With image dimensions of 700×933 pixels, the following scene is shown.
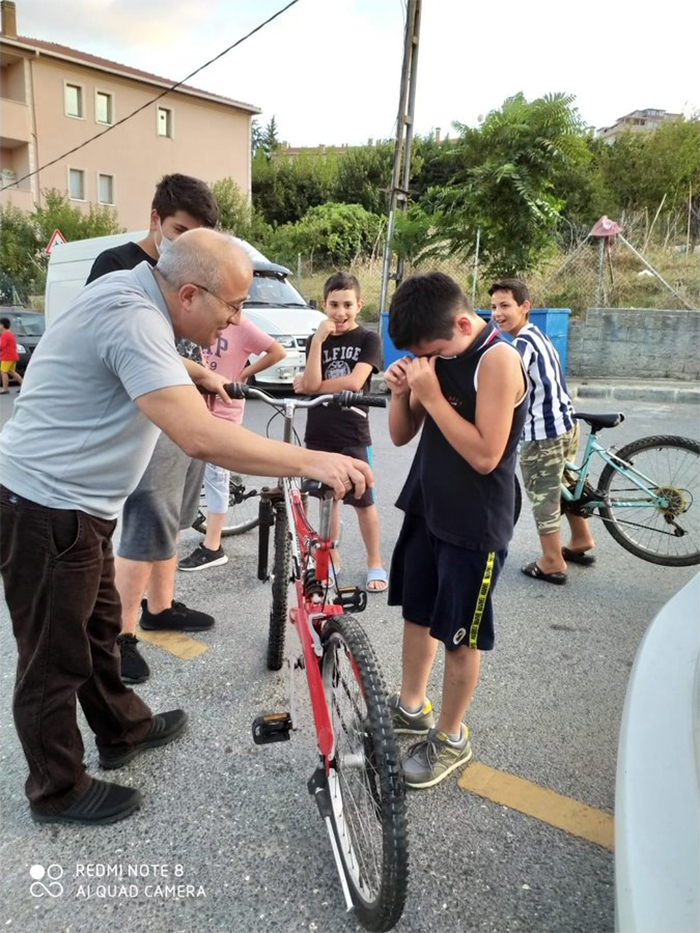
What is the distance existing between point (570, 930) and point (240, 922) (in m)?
0.88

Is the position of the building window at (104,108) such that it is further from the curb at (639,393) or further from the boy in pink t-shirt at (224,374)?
the boy in pink t-shirt at (224,374)

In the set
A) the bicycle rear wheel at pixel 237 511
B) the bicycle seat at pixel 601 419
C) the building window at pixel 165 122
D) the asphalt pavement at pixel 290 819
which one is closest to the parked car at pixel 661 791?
the asphalt pavement at pixel 290 819

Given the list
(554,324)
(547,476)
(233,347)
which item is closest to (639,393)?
(554,324)

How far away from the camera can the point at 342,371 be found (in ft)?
12.6

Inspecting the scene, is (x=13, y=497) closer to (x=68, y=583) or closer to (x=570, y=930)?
(x=68, y=583)

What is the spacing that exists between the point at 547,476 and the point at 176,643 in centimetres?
228

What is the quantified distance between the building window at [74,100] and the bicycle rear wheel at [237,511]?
31.6 meters

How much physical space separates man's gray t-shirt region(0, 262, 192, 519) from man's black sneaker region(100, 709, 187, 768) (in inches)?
38.4

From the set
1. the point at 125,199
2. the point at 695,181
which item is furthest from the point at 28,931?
the point at 125,199

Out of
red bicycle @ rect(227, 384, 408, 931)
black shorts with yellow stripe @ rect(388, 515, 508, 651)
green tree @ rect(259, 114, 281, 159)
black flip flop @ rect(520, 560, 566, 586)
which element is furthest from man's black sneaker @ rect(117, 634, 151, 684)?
green tree @ rect(259, 114, 281, 159)

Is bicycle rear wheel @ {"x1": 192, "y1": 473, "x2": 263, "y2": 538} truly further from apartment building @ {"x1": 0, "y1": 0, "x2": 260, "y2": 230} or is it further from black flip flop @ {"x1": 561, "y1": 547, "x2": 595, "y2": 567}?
apartment building @ {"x1": 0, "y1": 0, "x2": 260, "y2": 230}

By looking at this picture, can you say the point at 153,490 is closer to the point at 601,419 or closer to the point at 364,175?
the point at 601,419

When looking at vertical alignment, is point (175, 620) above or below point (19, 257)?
below

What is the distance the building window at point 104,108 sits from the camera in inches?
1209
